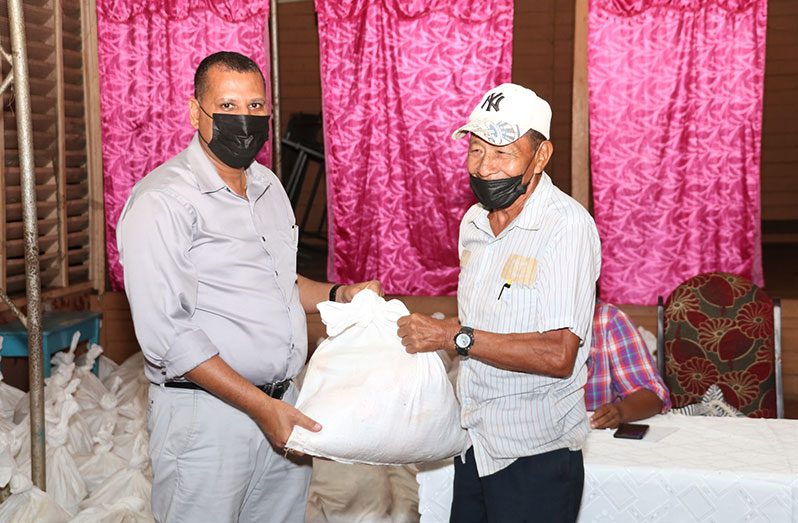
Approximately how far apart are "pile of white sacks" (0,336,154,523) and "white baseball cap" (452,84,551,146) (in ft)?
6.00

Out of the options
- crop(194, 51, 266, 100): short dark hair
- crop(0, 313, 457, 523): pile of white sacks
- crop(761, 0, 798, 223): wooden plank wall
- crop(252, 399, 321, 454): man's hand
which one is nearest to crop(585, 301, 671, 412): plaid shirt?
crop(0, 313, 457, 523): pile of white sacks

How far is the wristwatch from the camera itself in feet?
5.89

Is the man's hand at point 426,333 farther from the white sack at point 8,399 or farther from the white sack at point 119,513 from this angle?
the white sack at point 8,399

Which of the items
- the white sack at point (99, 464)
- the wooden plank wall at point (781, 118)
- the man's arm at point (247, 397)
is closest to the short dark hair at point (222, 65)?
the man's arm at point (247, 397)

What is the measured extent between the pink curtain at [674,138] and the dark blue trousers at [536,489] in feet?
8.69

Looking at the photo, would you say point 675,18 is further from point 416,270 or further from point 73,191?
point 73,191

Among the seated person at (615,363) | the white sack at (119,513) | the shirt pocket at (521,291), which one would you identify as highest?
the shirt pocket at (521,291)

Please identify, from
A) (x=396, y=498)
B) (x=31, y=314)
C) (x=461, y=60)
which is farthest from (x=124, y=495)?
(x=461, y=60)

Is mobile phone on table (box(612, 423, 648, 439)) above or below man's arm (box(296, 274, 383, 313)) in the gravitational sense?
below

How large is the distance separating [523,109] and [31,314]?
5.65 ft

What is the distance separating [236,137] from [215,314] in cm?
38

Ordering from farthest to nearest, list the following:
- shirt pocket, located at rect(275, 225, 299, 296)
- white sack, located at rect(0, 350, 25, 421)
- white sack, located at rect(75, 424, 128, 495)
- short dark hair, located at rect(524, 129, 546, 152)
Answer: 1. white sack, located at rect(0, 350, 25, 421)
2. white sack, located at rect(75, 424, 128, 495)
3. shirt pocket, located at rect(275, 225, 299, 296)
4. short dark hair, located at rect(524, 129, 546, 152)

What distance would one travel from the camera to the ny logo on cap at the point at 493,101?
6.13 ft

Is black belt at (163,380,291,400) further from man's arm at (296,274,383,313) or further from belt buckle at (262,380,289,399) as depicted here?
man's arm at (296,274,383,313)
